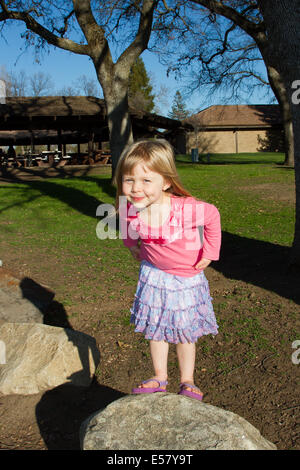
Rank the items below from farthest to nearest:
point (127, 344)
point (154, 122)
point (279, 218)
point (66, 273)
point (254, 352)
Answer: point (154, 122), point (279, 218), point (66, 273), point (127, 344), point (254, 352)

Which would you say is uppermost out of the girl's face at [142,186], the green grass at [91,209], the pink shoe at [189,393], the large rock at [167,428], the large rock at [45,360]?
the girl's face at [142,186]

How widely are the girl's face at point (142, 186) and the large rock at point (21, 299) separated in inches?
84.5

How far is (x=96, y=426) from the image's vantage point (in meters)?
2.19

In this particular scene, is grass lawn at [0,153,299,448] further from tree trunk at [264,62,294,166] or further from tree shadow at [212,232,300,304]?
tree trunk at [264,62,294,166]

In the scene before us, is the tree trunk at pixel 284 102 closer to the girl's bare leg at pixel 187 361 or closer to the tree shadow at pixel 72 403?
the tree shadow at pixel 72 403

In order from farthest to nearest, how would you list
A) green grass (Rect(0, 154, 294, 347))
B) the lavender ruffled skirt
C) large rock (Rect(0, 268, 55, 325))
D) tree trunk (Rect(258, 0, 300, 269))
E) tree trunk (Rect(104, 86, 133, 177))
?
tree trunk (Rect(104, 86, 133, 177)) → green grass (Rect(0, 154, 294, 347)) → tree trunk (Rect(258, 0, 300, 269)) → large rock (Rect(0, 268, 55, 325)) → the lavender ruffled skirt

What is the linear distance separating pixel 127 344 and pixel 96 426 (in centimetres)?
191

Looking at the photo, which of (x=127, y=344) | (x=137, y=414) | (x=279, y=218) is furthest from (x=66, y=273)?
(x=279, y=218)

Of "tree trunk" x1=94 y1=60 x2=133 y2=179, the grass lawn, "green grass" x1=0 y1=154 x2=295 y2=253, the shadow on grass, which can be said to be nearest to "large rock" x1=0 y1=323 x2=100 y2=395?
the grass lawn

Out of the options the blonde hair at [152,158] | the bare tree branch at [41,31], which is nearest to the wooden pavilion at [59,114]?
the bare tree branch at [41,31]

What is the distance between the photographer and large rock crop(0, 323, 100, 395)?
3.31 metres

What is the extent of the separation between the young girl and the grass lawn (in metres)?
0.84

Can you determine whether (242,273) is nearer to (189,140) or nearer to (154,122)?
(154,122)

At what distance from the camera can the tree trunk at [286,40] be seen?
501 centimetres
